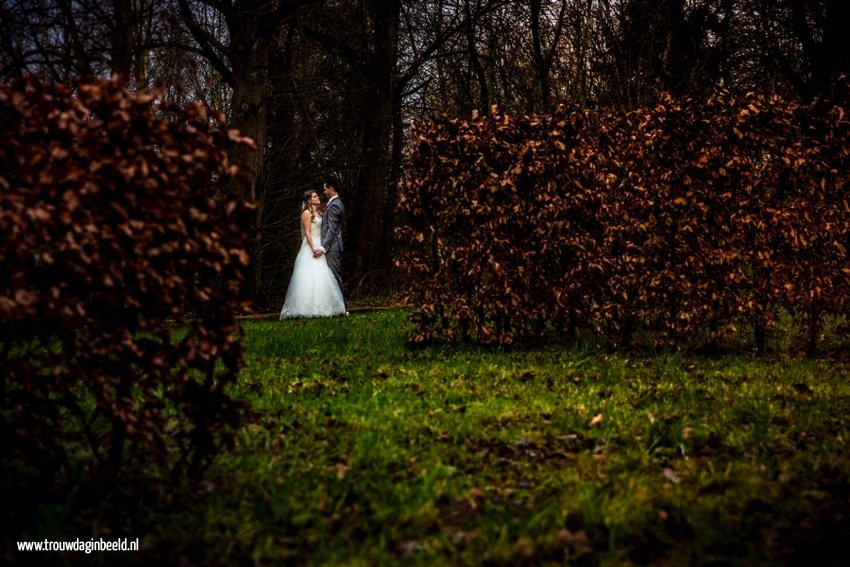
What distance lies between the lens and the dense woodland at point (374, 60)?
13.0 m

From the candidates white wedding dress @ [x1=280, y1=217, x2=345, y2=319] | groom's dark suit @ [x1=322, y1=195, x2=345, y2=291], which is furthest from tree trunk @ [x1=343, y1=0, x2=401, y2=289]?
white wedding dress @ [x1=280, y1=217, x2=345, y2=319]

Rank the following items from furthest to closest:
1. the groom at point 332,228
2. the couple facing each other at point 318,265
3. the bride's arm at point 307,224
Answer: the bride's arm at point 307,224 → the couple facing each other at point 318,265 → the groom at point 332,228

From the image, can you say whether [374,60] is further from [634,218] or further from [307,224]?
[634,218]

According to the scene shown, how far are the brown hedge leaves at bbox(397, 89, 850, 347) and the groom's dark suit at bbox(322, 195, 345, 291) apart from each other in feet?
Answer: 18.0

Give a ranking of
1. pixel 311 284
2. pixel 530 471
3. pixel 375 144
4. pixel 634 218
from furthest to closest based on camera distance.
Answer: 1. pixel 375 144
2. pixel 311 284
3. pixel 634 218
4. pixel 530 471

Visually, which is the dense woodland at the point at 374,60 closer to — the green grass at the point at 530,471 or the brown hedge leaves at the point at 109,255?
the green grass at the point at 530,471

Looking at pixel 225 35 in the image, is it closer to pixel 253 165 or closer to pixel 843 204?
pixel 253 165

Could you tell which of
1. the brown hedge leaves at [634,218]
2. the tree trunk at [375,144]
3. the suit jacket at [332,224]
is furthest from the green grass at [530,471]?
the tree trunk at [375,144]

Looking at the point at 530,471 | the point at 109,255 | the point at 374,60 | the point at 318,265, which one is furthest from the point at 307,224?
the point at 109,255

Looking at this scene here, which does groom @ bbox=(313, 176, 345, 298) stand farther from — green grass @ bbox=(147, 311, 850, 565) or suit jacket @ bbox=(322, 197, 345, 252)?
green grass @ bbox=(147, 311, 850, 565)

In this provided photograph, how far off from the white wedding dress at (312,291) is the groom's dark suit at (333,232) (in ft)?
0.47

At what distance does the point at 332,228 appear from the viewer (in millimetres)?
14289

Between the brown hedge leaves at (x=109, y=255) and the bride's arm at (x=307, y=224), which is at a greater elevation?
the bride's arm at (x=307, y=224)

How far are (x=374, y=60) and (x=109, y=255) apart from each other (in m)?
16.7
